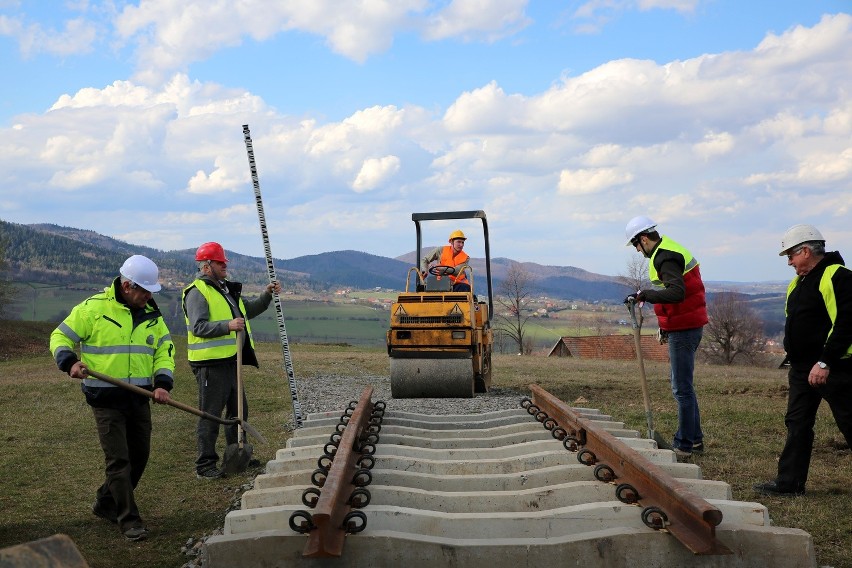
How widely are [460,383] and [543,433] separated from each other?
22.8ft

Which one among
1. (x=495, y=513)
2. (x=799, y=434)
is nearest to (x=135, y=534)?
(x=495, y=513)

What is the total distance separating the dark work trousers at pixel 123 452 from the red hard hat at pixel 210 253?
82.1 inches

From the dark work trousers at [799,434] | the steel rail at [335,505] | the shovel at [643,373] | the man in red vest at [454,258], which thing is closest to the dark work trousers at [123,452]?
the steel rail at [335,505]

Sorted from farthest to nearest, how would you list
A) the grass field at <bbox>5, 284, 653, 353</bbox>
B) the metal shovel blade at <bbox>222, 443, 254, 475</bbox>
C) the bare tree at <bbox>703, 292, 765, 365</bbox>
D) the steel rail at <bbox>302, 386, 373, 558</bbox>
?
the grass field at <bbox>5, 284, 653, 353</bbox>, the bare tree at <bbox>703, 292, 765, 365</bbox>, the metal shovel blade at <bbox>222, 443, 254, 475</bbox>, the steel rail at <bbox>302, 386, 373, 558</bbox>

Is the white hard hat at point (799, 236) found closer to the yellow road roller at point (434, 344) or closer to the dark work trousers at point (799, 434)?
the dark work trousers at point (799, 434)

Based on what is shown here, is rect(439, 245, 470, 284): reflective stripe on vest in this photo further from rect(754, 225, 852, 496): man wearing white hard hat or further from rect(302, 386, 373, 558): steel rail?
rect(302, 386, 373, 558): steel rail

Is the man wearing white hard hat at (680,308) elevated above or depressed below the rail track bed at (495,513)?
above

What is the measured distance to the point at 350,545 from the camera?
384 cm

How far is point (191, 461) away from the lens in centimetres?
906

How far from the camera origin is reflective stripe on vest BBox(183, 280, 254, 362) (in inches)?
312

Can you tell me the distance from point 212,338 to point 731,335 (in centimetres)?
7534

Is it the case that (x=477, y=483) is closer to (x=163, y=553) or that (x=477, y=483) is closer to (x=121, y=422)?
(x=163, y=553)

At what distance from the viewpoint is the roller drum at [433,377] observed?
519 inches

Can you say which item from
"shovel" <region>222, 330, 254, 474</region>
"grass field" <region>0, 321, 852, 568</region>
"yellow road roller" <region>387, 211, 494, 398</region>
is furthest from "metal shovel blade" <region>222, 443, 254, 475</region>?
"yellow road roller" <region>387, 211, 494, 398</region>
